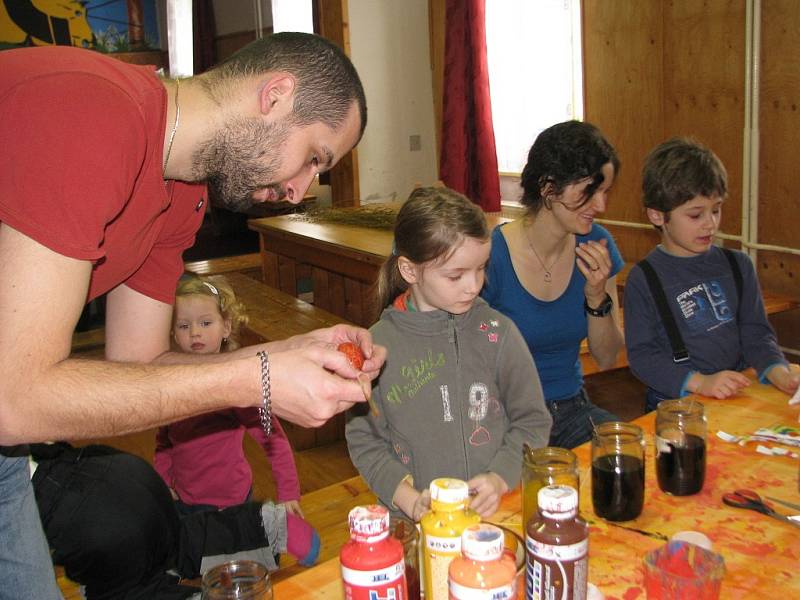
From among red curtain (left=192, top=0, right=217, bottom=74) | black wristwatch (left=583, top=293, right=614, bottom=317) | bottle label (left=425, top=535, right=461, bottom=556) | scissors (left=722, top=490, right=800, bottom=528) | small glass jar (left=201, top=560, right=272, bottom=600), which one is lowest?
scissors (left=722, top=490, right=800, bottom=528)

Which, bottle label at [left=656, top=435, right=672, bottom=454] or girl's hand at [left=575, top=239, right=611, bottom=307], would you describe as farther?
girl's hand at [left=575, top=239, right=611, bottom=307]

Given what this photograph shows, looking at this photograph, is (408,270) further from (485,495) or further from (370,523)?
(370,523)

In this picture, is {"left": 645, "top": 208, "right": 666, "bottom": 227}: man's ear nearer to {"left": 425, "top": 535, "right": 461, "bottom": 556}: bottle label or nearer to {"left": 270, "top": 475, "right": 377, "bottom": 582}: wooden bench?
{"left": 270, "top": 475, "right": 377, "bottom": 582}: wooden bench

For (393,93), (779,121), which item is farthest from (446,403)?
(393,93)

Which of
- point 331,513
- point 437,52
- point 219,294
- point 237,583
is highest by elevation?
point 437,52

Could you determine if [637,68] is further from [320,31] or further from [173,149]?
[173,149]

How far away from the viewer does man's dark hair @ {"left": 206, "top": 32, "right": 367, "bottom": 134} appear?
141cm

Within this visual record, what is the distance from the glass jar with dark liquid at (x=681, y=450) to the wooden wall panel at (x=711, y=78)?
3069mm

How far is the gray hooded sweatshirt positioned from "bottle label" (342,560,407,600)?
0.85 meters

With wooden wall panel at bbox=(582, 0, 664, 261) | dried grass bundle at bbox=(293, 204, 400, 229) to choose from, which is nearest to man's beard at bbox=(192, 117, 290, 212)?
dried grass bundle at bbox=(293, 204, 400, 229)

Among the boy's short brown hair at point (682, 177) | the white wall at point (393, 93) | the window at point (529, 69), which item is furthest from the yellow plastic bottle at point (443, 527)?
the white wall at point (393, 93)

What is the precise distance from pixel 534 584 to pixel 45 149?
867 mm

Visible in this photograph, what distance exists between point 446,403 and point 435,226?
430mm

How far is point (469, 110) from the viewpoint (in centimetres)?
605
